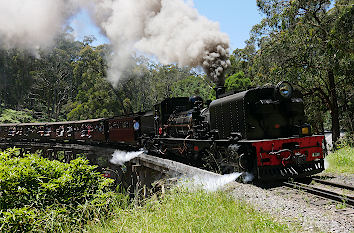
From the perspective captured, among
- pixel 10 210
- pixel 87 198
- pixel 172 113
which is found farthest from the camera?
pixel 172 113

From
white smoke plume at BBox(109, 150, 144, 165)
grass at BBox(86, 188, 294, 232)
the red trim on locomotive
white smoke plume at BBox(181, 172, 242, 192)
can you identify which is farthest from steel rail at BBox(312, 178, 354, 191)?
white smoke plume at BBox(109, 150, 144, 165)

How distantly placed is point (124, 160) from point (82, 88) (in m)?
34.4

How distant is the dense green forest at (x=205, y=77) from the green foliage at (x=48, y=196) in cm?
806

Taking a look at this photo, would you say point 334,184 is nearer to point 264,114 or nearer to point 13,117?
point 264,114

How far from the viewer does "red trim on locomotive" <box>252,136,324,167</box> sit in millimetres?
7105

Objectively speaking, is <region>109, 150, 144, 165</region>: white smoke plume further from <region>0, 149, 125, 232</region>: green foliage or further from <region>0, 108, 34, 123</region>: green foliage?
<region>0, 108, 34, 123</region>: green foliage

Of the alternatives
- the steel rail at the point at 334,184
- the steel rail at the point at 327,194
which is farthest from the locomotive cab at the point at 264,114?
the steel rail at the point at 327,194

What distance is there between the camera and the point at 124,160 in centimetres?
1784

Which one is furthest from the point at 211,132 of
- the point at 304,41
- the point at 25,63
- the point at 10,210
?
the point at 25,63

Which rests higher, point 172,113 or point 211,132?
point 172,113

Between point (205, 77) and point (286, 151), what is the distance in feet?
87.6

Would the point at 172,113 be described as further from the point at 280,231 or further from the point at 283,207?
the point at 280,231

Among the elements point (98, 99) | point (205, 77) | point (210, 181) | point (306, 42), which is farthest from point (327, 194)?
point (98, 99)

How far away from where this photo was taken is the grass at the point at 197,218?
4203 mm
